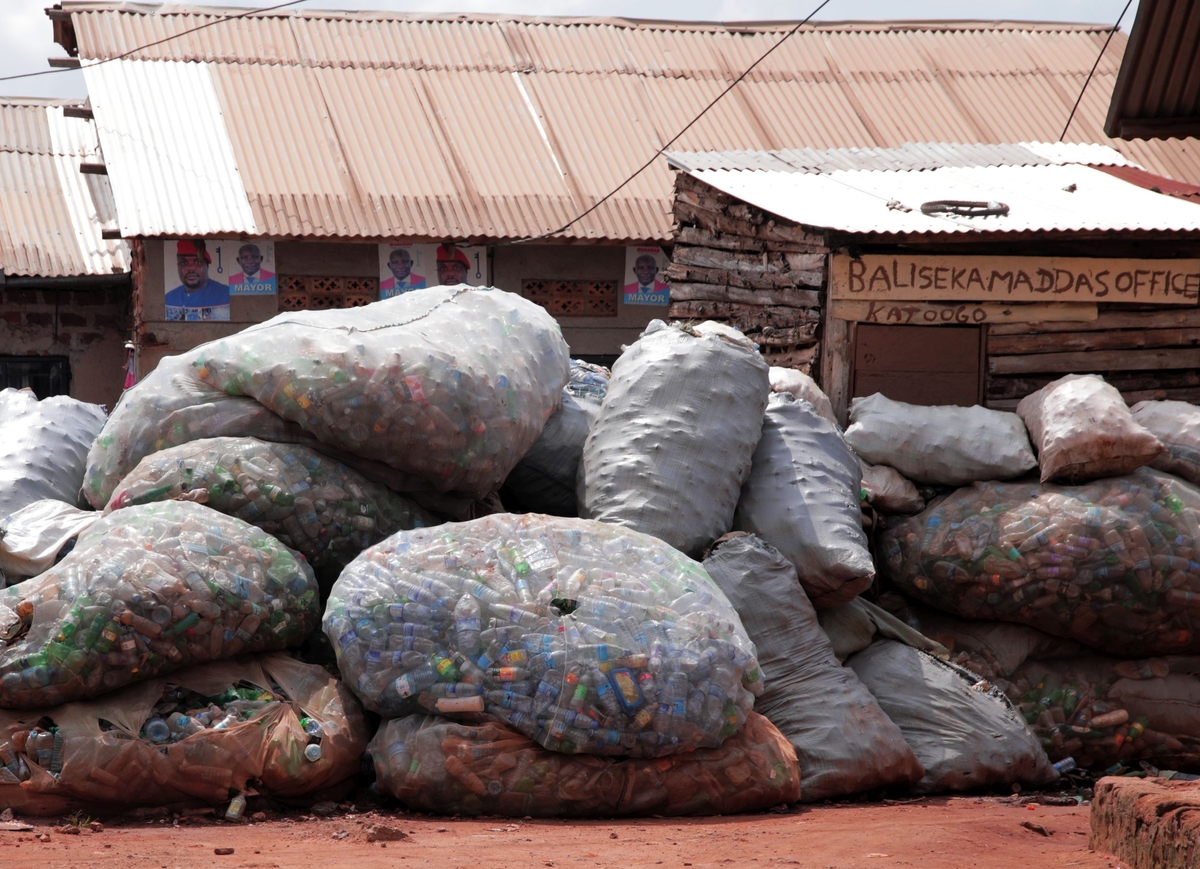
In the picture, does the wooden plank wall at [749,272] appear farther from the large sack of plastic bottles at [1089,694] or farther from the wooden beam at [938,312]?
the large sack of plastic bottles at [1089,694]

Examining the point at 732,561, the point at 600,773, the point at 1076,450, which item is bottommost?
the point at 600,773

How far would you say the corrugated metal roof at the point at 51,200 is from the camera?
417 inches

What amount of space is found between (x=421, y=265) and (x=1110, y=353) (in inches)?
237

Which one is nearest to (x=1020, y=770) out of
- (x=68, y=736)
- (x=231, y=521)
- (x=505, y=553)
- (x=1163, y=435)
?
(x=1163, y=435)

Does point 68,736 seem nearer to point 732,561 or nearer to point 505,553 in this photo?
point 505,553

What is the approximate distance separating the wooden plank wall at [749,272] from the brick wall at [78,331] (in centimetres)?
587

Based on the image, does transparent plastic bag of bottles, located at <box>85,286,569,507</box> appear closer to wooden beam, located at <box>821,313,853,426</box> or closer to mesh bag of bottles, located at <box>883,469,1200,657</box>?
mesh bag of bottles, located at <box>883,469,1200,657</box>

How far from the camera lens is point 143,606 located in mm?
3531

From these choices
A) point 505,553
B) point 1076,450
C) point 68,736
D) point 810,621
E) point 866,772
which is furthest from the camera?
point 1076,450

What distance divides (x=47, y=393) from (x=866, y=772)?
888 cm

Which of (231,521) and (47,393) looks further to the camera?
(47,393)

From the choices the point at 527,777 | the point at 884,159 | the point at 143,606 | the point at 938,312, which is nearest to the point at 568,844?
the point at 527,777

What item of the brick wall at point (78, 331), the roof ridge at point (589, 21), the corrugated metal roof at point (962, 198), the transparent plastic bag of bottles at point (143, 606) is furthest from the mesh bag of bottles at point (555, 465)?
the roof ridge at point (589, 21)

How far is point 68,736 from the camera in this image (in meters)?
3.45
